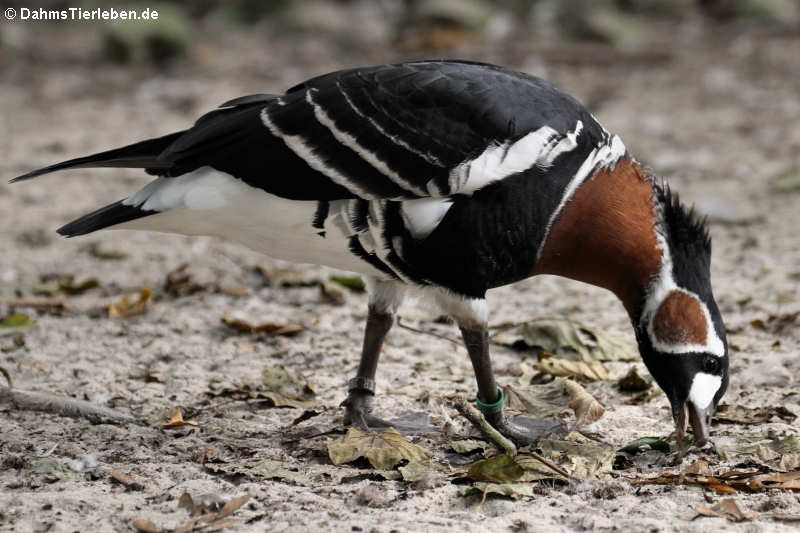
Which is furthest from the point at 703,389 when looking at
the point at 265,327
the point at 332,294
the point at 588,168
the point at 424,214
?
the point at 332,294

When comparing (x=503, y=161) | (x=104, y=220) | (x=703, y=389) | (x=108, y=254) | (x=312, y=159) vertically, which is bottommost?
(x=108, y=254)

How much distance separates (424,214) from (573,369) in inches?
52.6

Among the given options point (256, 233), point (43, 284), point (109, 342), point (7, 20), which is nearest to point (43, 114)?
point (7, 20)

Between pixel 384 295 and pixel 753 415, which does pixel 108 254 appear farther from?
pixel 753 415

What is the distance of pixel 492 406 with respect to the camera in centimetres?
434

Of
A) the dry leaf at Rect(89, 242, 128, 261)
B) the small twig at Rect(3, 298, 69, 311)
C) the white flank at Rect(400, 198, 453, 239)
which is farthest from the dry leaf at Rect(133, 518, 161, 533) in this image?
the dry leaf at Rect(89, 242, 128, 261)

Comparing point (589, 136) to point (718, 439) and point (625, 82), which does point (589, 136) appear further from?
point (625, 82)

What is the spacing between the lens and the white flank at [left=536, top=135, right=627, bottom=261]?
407 centimetres

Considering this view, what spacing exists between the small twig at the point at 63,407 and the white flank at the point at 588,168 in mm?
1868

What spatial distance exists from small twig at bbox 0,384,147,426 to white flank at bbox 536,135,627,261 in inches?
73.6

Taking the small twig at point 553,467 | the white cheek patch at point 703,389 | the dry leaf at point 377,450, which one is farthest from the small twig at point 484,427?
the white cheek patch at point 703,389

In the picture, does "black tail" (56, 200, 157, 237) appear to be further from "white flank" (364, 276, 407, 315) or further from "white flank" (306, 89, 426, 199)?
"white flank" (364, 276, 407, 315)

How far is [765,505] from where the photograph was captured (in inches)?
141

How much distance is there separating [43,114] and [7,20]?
3.15 metres
